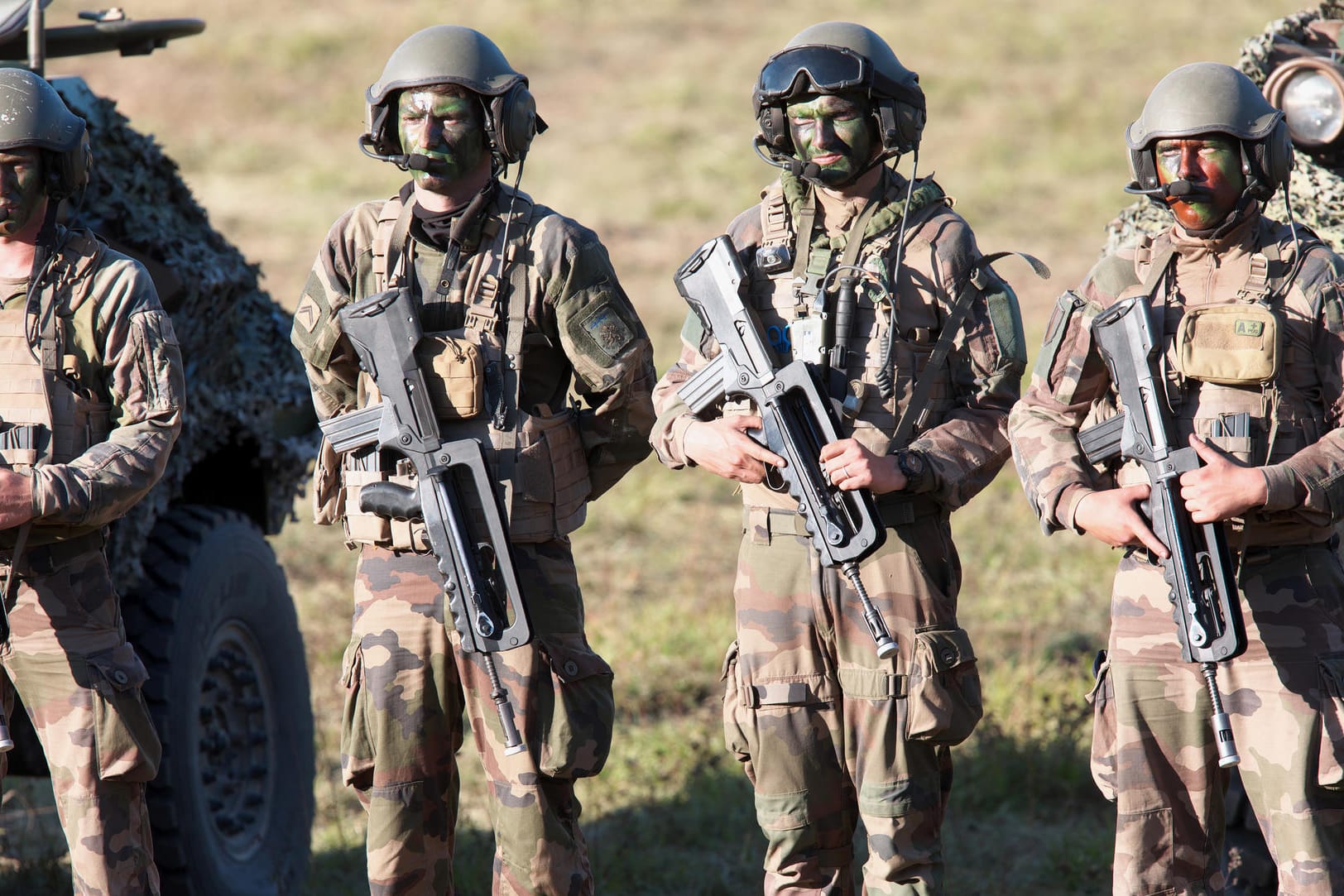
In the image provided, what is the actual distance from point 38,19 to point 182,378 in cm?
146

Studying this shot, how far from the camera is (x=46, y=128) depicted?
4.18m

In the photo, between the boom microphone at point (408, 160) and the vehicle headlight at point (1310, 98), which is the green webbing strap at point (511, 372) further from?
the vehicle headlight at point (1310, 98)

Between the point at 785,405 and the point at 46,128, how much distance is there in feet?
6.15

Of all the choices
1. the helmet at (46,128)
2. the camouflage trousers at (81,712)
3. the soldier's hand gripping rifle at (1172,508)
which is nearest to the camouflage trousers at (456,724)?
the camouflage trousers at (81,712)

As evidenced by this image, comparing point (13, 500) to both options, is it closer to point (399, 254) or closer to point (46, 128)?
point (46, 128)

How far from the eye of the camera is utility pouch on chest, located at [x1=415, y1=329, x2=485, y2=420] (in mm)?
4070

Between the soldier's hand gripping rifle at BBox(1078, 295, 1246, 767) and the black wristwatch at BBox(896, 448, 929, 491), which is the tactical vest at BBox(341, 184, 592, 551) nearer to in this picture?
the black wristwatch at BBox(896, 448, 929, 491)

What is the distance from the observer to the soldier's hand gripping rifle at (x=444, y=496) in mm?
3988

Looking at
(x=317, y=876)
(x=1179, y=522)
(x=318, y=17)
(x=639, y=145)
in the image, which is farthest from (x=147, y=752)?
(x=318, y=17)

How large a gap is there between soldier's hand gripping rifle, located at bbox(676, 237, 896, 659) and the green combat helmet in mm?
337

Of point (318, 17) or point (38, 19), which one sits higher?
point (318, 17)

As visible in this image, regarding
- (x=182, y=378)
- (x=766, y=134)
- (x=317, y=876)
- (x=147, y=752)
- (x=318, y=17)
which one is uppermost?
(x=318, y=17)

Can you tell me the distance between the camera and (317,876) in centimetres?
583

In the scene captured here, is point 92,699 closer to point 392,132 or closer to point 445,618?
point 445,618
